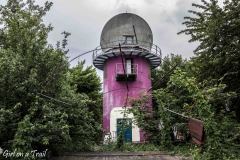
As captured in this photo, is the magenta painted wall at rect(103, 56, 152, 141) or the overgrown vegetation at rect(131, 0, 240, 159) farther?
the magenta painted wall at rect(103, 56, 152, 141)

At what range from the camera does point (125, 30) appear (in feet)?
88.1

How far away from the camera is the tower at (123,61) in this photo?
25812 millimetres

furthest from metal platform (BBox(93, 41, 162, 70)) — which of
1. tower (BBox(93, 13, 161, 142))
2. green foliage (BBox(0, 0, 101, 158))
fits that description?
green foliage (BBox(0, 0, 101, 158))

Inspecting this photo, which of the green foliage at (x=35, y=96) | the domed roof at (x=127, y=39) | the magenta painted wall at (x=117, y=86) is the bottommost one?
the green foliage at (x=35, y=96)

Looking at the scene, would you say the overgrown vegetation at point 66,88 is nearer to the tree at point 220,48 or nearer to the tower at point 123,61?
the tree at point 220,48

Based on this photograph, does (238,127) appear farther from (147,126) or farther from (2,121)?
(147,126)

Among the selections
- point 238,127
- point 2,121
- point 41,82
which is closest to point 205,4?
point 238,127

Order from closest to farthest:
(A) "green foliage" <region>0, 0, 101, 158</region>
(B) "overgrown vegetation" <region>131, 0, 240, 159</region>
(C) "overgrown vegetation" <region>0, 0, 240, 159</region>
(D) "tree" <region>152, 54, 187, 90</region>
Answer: (B) "overgrown vegetation" <region>131, 0, 240, 159</region>
(C) "overgrown vegetation" <region>0, 0, 240, 159</region>
(A) "green foliage" <region>0, 0, 101, 158</region>
(D) "tree" <region>152, 54, 187, 90</region>

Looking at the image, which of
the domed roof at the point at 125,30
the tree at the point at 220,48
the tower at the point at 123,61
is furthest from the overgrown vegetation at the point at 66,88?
the domed roof at the point at 125,30

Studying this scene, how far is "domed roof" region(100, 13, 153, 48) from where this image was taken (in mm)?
26766

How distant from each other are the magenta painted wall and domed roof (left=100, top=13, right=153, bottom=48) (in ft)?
4.50

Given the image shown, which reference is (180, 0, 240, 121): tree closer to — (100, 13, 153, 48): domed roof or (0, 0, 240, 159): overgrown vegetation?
(0, 0, 240, 159): overgrown vegetation

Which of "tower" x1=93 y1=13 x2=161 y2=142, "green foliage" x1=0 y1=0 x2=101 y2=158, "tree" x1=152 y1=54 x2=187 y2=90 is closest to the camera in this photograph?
"green foliage" x1=0 y1=0 x2=101 y2=158

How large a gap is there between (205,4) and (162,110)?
6.84 metres
